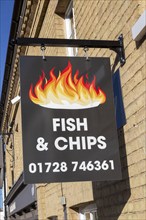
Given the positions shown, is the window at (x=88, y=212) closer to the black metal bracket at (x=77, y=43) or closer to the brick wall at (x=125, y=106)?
the brick wall at (x=125, y=106)

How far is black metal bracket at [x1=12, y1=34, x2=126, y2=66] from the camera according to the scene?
540cm

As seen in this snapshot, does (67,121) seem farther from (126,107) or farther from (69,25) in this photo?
(69,25)

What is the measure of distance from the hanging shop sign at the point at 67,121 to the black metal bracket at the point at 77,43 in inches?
10.7

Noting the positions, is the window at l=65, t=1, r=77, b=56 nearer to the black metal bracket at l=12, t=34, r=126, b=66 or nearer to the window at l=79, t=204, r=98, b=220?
the window at l=79, t=204, r=98, b=220

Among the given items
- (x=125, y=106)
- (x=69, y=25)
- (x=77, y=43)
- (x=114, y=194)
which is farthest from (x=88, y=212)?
(x=69, y=25)

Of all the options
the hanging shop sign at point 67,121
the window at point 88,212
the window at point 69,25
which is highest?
the window at point 69,25

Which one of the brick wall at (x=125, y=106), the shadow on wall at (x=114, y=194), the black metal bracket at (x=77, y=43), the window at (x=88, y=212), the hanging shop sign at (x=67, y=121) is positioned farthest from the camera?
the window at (x=88, y=212)

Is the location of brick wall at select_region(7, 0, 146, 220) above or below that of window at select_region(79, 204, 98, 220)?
above

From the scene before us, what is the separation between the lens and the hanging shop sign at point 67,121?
4.92 metres

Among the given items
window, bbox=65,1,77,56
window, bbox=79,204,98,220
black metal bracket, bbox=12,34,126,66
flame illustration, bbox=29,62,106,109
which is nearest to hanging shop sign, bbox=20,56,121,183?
flame illustration, bbox=29,62,106,109

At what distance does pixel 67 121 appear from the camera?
16.7 feet

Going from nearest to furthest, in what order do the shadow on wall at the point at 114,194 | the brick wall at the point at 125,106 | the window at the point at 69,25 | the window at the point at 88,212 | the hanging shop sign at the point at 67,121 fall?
1. the hanging shop sign at the point at 67,121
2. the brick wall at the point at 125,106
3. the shadow on wall at the point at 114,194
4. the window at the point at 88,212
5. the window at the point at 69,25

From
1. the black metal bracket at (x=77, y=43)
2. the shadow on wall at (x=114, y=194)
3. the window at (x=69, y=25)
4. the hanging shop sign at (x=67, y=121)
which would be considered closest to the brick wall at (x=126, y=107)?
the shadow on wall at (x=114, y=194)

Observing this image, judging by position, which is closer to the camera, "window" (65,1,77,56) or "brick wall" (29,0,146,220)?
"brick wall" (29,0,146,220)
